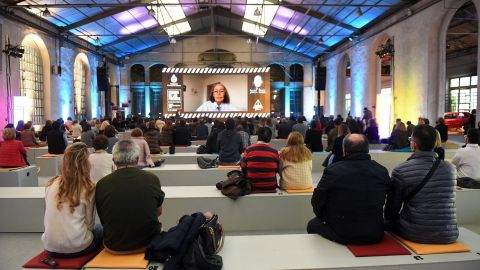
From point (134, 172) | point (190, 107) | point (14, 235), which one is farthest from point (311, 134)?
point (190, 107)

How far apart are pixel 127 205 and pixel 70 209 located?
1.19 feet

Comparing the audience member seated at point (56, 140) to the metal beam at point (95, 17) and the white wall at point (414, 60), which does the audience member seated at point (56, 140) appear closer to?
the metal beam at point (95, 17)

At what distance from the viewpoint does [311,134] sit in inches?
352

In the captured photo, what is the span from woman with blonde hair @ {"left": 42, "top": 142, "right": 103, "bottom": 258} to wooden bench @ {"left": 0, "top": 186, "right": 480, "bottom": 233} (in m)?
1.75

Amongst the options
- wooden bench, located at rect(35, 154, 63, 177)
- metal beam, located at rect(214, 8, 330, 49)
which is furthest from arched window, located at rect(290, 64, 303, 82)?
wooden bench, located at rect(35, 154, 63, 177)

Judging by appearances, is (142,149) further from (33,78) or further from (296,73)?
(296,73)

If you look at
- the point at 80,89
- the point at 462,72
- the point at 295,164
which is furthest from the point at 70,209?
the point at 462,72

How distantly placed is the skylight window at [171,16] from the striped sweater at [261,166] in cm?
1241

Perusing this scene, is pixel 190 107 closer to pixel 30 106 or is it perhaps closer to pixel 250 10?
pixel 250 10

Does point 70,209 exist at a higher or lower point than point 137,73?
lower

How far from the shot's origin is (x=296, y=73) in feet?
85.8

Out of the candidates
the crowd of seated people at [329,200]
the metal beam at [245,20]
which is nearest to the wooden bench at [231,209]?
the crowd of seated people at [329,200]

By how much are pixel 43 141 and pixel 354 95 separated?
42.5ft

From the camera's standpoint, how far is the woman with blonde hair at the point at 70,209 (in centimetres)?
258
